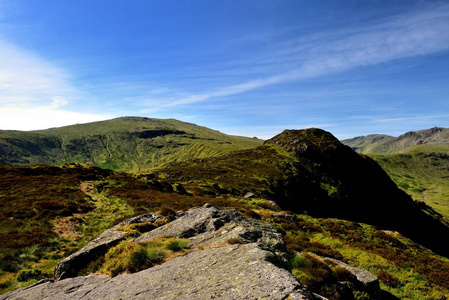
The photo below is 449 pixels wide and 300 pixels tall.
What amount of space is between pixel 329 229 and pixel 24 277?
1346 inches

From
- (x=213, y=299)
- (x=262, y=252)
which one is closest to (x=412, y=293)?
(x=262, y=252)

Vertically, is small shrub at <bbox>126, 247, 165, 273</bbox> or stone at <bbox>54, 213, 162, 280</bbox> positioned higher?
small shrub at <bbox>126, 247, 165, 273</bbox>

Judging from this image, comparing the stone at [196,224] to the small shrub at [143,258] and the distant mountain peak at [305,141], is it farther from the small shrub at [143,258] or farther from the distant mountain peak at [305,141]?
the distant mountain peak at [305,141]

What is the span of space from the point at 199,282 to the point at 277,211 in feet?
112

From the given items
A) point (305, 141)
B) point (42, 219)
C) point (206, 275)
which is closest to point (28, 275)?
point (42, 219)

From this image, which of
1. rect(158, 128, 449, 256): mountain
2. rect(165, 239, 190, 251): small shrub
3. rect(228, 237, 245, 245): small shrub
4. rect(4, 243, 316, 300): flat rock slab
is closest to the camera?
rect(4, 243, 316, 300): flat rock slab

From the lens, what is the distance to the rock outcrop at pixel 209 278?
736 cm

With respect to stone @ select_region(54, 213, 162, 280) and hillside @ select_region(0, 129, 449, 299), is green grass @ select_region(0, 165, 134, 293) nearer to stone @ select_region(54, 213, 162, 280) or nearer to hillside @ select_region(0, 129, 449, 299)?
hillside @ select_region(0, 129, 449, 299)

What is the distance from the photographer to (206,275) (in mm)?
8891

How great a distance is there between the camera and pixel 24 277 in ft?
56.1

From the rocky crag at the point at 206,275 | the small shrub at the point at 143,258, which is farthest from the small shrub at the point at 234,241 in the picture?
the small shrub at the point at 143,258

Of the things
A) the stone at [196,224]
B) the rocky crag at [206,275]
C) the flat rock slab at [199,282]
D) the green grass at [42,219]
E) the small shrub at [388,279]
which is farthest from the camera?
the green grass at [42,219]

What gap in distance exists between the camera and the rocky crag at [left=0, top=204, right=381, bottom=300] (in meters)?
7.47

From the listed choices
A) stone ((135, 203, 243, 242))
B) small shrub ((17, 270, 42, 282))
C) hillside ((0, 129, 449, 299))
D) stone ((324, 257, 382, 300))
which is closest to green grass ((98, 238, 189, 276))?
hillside ((0, 129, 449, 299))
